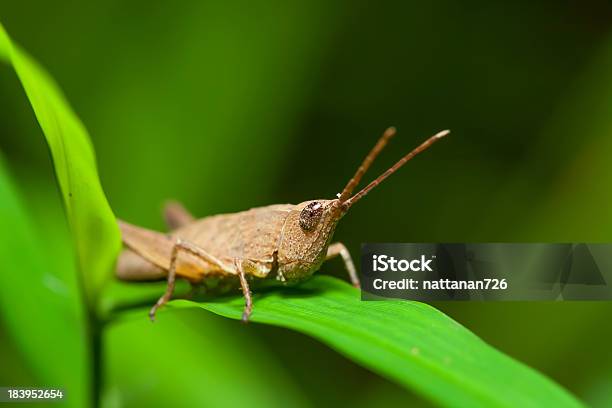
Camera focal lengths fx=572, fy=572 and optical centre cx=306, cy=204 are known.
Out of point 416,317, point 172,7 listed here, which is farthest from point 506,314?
point 172,7

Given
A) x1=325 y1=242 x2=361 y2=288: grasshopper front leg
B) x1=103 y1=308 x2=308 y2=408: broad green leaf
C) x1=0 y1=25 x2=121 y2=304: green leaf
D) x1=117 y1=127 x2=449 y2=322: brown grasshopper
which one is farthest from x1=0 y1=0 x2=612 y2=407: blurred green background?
x1=0 y1=25 x2=121 y2=304: green leaf

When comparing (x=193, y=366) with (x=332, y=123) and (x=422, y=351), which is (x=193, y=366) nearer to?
(x=332, y=123)

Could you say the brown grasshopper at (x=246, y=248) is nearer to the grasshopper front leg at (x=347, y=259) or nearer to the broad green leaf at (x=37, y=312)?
the grasshopper front leg at (x=347, y=259)

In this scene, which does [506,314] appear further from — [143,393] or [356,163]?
[143,393]

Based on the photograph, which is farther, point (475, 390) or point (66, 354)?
point (66, 354)

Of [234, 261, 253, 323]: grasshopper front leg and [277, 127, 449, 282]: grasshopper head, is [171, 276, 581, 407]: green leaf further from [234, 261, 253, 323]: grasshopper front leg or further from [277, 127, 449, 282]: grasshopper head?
[277, 127, 449, 282]: grasshopper head

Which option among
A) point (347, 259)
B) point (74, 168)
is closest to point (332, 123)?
point (347, 259)

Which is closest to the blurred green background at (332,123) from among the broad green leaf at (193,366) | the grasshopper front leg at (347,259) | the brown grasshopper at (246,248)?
the broad green leaf at (193,366)
